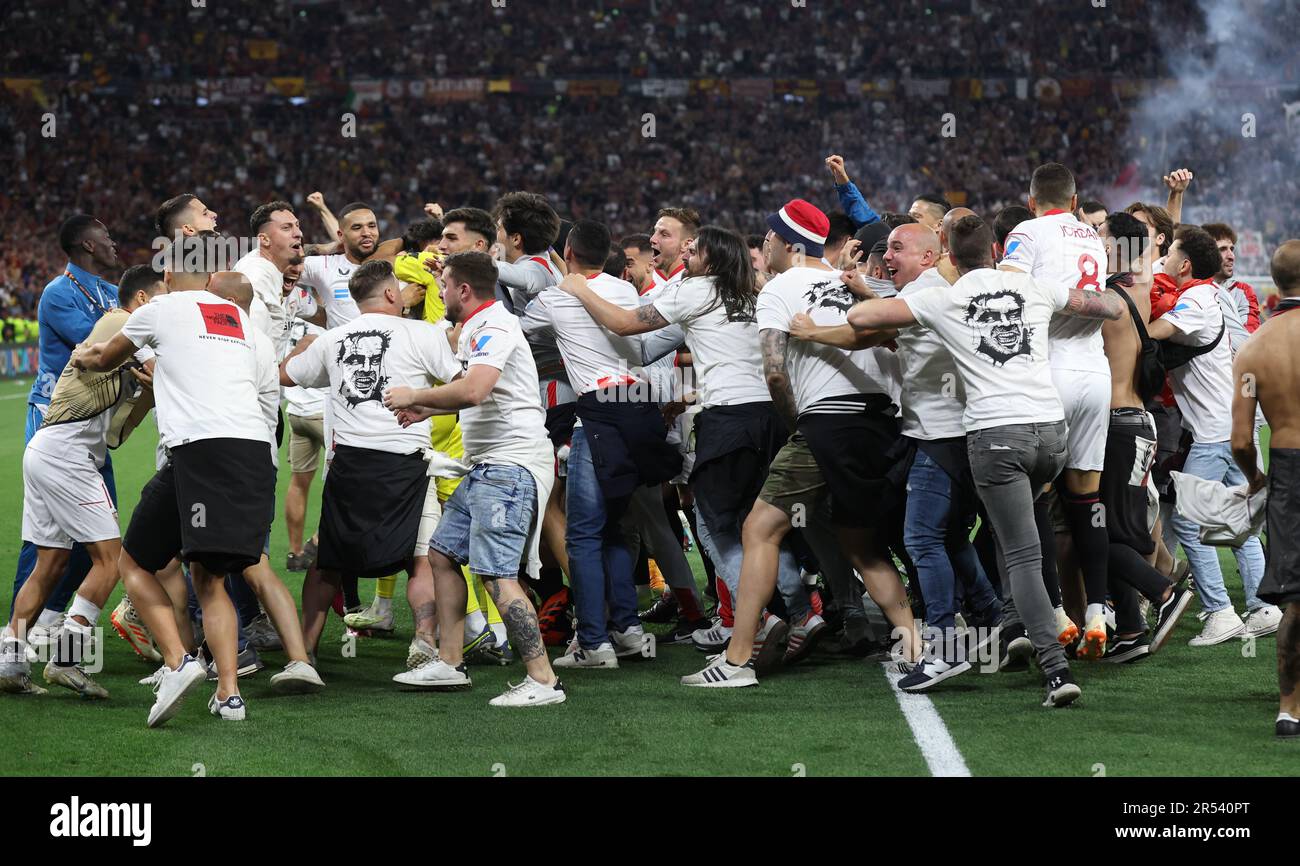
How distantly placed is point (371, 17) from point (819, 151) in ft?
45.1

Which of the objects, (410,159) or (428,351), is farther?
(410,159)

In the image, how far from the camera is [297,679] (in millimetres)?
6402

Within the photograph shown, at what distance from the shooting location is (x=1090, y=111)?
38.6 metres

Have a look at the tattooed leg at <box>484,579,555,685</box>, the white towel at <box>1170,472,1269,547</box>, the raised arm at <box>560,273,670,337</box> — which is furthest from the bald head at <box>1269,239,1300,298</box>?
the tattooed leg at <box>484,579,555,685</box>

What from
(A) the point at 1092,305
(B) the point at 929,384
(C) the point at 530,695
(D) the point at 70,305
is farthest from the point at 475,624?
(A) the point at 1092,305

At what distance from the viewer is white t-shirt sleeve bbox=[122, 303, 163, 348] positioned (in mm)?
6102

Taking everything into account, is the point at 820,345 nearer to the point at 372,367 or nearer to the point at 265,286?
the point at 372,367

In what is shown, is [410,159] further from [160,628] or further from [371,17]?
[160,628]

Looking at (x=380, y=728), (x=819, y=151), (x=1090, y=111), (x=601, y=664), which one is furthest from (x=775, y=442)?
(x=1090, y=111)

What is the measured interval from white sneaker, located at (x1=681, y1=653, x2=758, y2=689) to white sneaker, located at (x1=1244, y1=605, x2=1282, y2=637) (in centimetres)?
293

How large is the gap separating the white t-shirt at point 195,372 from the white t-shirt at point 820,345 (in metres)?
2.35

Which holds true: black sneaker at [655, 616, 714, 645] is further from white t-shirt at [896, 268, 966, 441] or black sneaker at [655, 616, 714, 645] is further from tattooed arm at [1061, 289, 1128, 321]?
tattooed arm at [1061, 289, 1128, 321]

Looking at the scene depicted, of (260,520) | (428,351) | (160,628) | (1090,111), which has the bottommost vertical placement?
(160,628)

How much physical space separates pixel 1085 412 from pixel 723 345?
5.83 ft
